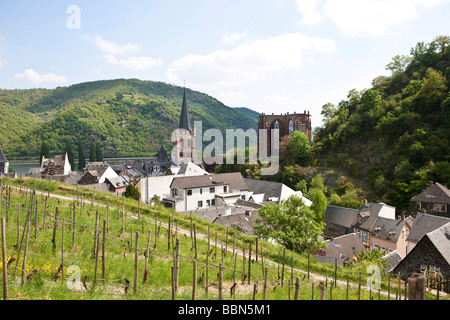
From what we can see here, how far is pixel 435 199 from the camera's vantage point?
2912 centimetres

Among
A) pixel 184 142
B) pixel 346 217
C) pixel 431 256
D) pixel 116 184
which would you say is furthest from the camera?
pixel 184 142

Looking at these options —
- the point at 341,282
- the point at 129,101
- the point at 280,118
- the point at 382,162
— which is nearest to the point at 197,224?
the point at 341,282

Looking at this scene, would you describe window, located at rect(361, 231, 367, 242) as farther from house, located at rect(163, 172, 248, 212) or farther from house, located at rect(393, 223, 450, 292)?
house, located at rect(163, 172, 248, 212)

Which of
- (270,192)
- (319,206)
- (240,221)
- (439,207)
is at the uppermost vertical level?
(270,192)

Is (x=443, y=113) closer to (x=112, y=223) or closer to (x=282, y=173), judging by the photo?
(x=282, y=173)

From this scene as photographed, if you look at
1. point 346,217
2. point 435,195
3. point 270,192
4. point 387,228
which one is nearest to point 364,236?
point 387,228

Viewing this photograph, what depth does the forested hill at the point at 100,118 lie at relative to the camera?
11044 cm

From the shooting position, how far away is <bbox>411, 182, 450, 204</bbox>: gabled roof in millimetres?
28688

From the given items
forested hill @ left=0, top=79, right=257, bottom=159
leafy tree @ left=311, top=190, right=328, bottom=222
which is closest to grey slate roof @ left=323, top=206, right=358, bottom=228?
leafy tree @ left=311, top=190, right=328, bottom=222

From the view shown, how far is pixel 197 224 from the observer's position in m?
15.9

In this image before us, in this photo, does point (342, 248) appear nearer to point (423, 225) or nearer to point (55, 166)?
point (423, 225)

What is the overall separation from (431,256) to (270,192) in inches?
840

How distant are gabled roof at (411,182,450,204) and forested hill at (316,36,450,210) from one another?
1865 millimetres

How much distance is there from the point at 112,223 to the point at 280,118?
160ft
